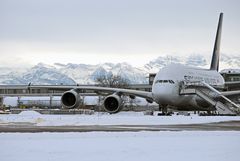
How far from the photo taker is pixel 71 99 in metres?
46.9

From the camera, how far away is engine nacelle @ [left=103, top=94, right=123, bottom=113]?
44.8 metres

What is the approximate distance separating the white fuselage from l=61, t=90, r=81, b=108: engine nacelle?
723cm

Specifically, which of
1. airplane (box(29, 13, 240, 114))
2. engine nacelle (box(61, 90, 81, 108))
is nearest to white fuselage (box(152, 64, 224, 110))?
airplane (box(29, 13, 240, 114))

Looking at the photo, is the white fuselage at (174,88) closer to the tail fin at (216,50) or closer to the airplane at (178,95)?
the airplane at (178,95)
